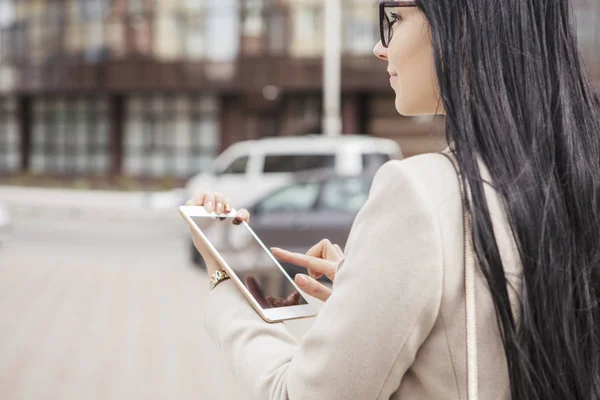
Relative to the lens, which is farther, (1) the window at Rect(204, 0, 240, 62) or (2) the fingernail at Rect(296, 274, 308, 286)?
(1) the window at Rect(204, 0, 240, 62)

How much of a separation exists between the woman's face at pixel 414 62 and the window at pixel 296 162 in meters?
13.9

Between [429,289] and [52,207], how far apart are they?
910 inches

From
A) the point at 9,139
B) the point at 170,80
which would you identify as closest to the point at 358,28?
the point at 170,80

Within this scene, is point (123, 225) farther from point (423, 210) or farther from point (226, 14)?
point (423, 210)

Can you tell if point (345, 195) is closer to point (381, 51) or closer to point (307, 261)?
point (307, 261)

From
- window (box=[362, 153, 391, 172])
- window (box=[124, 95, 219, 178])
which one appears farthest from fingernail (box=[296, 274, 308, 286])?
window (box=[124, 95, 219, 178])

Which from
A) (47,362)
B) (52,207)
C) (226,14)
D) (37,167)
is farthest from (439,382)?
(37,167)

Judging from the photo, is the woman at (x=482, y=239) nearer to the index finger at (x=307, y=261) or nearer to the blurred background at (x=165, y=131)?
the index finger at (x=307, y=261)

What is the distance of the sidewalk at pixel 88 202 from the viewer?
73.0 feet

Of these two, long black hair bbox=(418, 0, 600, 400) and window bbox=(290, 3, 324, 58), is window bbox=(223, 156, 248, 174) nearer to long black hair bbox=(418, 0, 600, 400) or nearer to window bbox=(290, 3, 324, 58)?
long black hair bbox=(418, 0, 600, 400)

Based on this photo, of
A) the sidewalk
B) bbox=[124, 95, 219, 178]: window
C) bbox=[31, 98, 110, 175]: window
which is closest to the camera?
the sidewalk

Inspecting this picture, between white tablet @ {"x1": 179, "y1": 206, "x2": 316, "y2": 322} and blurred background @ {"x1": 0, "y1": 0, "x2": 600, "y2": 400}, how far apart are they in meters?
7.34

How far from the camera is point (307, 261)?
5.41 feet

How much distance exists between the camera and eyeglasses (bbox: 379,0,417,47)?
4.39ft
